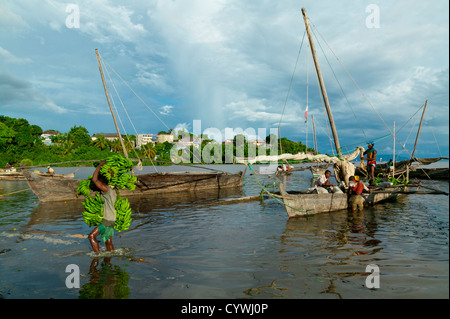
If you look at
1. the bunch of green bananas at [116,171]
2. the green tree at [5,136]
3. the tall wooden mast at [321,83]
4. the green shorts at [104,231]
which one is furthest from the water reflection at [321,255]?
the green tree at [5,136]

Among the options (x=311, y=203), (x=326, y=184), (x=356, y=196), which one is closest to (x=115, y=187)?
(x=311, y=203)

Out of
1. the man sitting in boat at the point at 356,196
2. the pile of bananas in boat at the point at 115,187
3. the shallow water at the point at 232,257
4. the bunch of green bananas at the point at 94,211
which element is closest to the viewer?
the shallow water at the point at 232,257

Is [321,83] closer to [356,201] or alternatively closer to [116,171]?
[356,201]

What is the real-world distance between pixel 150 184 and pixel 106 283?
13.7 m

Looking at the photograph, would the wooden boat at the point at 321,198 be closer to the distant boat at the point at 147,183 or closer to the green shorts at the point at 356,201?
the green shorts at the point at 356,201

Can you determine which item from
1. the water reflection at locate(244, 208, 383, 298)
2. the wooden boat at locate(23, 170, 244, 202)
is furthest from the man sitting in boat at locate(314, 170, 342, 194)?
the wooden boat at locate(23, 170, 244, 202)

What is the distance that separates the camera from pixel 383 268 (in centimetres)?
555

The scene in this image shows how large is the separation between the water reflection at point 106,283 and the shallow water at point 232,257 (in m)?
0.02

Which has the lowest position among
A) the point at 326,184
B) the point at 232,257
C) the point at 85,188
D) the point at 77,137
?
the point at 232,257

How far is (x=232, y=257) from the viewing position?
21.1ft

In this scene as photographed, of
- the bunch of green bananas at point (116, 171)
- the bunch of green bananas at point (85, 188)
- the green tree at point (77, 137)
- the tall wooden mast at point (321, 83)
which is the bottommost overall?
the bunch of green bananas at point (85, 188)

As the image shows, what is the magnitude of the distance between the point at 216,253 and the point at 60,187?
1339 cm

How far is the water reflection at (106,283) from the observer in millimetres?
4461
